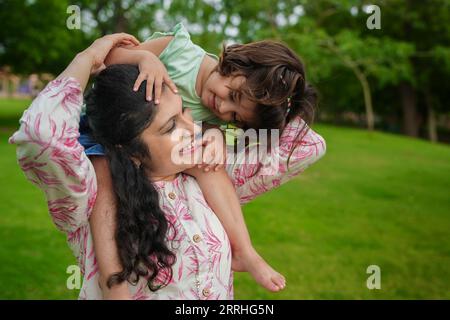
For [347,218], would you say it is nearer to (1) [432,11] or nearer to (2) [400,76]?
(2) [400,76]

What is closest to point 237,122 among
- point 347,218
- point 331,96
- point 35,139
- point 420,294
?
point 35,139

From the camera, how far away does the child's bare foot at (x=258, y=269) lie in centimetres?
194

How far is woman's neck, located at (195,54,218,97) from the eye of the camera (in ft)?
7.21

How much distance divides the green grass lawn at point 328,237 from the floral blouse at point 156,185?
2.78 meters

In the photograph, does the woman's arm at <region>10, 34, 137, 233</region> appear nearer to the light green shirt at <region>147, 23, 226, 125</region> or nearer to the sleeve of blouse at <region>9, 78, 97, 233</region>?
the sleeve of blouse at <region>9, 78, 97, 233</region>

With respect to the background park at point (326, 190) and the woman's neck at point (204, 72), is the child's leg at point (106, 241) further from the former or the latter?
the background park at point (326, 190)

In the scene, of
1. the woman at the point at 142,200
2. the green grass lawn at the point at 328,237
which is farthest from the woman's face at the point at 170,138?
the green grass lawn at the point at 328,237

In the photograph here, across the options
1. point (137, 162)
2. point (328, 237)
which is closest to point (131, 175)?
point (137, 162)

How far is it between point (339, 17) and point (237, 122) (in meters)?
21.3

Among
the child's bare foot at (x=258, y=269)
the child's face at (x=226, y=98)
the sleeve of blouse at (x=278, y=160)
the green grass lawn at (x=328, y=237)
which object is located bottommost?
the green grass lawn at (x=328, y=237)

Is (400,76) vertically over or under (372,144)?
over

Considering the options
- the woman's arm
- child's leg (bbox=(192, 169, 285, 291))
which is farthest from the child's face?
the woman's arm
